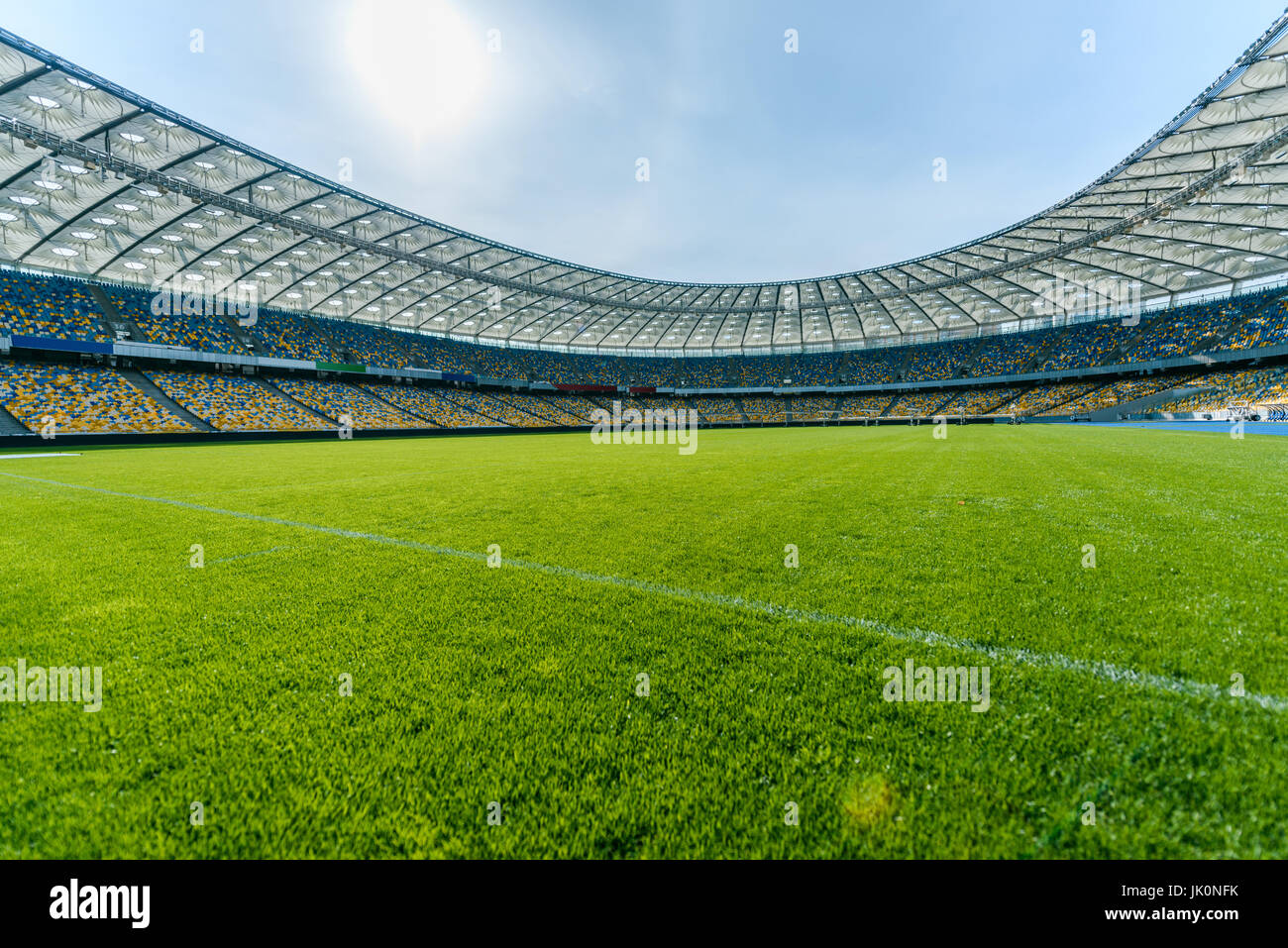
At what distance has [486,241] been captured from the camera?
33.0 m

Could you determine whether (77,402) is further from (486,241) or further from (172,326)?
(486,241)

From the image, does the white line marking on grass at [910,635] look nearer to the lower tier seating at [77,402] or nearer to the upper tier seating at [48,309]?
the lower tier seating at [77,402]

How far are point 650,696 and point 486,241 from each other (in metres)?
36.6

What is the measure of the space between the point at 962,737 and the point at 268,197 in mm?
34667

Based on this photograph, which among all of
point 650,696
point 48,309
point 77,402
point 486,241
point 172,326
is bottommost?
point 650,696

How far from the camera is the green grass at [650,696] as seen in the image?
1480mm

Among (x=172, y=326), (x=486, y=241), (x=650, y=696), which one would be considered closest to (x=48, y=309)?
(x=172, y=326)

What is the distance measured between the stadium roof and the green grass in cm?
2519

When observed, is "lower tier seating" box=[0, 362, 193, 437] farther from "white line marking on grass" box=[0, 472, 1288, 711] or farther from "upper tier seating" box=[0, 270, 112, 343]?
"white line marking on grass" box=[0, 472, 1288, 711]

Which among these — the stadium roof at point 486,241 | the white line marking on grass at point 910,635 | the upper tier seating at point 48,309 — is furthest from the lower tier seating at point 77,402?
the white line marking on grass at point 910,635

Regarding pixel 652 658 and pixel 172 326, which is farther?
pixel 172 326

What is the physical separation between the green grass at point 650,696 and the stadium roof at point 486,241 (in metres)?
25.2
